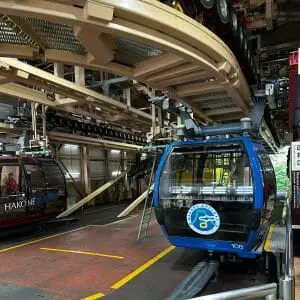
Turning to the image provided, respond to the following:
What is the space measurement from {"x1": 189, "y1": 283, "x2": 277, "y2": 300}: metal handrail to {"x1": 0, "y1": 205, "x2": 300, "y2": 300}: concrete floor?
9.33ft

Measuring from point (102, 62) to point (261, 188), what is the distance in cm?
266

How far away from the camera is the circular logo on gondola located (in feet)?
16.5

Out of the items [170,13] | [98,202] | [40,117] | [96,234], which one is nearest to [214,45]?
A: [170,13]

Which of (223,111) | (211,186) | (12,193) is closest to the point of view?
(211,186)

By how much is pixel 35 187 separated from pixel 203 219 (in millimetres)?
5611

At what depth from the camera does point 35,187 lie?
30.1 feet

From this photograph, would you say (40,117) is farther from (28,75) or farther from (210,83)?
(210,83)

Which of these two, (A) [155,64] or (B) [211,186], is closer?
(A) [155,64]

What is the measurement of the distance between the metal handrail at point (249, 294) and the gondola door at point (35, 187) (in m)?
7.87

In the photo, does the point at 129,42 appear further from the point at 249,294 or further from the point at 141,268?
the point at 141,268

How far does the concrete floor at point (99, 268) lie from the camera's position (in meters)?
4.91

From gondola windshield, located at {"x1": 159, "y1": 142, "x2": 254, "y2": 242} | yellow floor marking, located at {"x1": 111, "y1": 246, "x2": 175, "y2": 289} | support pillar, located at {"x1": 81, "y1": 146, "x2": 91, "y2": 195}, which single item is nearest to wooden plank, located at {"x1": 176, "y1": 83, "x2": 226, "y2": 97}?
gondola windshield, located at {"x1": 159, "y1": 142, "x2": 254, "y2": 242}

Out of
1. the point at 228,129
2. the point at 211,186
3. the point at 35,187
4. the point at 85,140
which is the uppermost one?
the point at 85,140

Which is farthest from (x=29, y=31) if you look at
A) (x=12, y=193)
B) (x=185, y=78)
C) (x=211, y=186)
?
(x=12, y=193)
